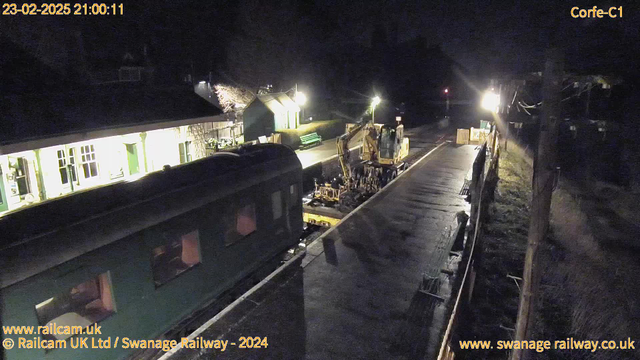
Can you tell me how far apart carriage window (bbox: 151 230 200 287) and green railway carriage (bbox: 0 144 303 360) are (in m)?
0.02

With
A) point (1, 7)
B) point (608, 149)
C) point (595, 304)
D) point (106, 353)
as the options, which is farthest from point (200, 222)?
point (1, 7)

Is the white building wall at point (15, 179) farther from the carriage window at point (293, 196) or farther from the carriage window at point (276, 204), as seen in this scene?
the carriage window at point (293, 196)

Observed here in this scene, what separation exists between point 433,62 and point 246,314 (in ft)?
210

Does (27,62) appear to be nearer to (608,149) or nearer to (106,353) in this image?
(106,353)

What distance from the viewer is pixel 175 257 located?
8.42 meters

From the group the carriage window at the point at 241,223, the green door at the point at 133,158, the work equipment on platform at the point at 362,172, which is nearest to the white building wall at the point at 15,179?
the green door at the point at 133,158

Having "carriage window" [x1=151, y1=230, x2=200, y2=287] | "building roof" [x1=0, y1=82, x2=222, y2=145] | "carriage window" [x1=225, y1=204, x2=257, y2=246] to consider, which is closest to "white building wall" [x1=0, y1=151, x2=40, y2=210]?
"building roof" [x1=0, y1=82, x2=222, y2=145]

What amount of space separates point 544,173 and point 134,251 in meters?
7.05

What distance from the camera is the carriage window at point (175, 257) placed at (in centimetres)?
791

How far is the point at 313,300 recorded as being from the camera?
8.52 metres

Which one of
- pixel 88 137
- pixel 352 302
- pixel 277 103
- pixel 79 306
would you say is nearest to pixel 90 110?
pixel 88 137

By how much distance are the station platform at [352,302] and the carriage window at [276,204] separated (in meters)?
1.49

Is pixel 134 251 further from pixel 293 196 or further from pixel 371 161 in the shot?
pixel 371 161

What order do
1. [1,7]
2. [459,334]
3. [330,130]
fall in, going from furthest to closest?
[330,130], [1,7], [459,334]
